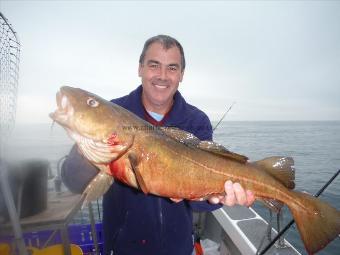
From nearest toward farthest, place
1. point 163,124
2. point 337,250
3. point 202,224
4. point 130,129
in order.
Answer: point 130,129 < point 163,124 < point 202,224 < point 337,250

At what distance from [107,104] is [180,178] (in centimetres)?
112

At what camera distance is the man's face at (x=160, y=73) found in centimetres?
391

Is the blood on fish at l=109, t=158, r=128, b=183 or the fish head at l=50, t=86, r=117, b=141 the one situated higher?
the fish head at l=50, t=86, r=117, b=141

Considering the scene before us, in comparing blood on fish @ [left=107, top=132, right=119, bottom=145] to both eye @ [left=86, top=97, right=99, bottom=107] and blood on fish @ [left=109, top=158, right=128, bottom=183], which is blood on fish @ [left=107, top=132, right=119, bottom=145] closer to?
blood on fish @ [left=109, top=158, right=128, bottom=183]

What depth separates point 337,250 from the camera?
873cm

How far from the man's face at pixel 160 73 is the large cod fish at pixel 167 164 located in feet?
3.73

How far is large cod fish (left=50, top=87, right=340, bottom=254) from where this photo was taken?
2510 millimetres

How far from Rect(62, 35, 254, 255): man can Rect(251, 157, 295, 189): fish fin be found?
40 cm

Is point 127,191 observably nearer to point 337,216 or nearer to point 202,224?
point 337,216

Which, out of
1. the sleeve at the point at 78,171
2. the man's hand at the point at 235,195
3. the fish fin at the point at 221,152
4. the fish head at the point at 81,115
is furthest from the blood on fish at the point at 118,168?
the man's hand at the point at 235,195

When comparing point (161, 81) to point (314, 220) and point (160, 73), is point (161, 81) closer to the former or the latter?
point (160, 73)

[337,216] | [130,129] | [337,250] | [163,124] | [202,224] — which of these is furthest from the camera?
[337,250]

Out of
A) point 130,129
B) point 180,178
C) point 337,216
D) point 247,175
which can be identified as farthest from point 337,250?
point 130,129

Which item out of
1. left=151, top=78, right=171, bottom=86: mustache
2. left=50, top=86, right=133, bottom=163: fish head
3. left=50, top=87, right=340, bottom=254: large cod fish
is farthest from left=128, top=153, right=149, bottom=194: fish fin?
left=151, top=78, right=171, bottom=86: mustache
